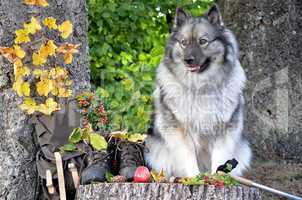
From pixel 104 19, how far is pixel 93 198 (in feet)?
13.7

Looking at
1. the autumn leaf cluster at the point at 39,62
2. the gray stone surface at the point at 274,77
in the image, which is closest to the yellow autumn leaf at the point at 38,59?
the autumn leaf cluster at the point at 39,62

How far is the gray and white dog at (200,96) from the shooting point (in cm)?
453

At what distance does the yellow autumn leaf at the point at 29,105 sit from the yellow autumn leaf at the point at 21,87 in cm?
5

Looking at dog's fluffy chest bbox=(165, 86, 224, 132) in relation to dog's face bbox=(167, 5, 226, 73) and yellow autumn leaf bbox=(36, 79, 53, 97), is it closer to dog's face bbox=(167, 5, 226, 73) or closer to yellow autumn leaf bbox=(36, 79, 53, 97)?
dog's face bbox=(167, 5, 226, 73)

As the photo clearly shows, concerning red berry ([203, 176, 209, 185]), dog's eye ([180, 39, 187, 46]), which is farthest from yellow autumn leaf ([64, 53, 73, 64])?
red berry ([203, 176, 209, 185])

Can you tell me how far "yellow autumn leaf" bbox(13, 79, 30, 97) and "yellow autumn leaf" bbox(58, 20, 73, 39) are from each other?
462 mm

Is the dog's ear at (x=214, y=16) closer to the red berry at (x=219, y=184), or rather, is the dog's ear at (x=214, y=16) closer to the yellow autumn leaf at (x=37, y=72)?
the yellow autumn leaf at (x=37, y=72)

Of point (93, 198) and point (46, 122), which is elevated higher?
point (46, 122)

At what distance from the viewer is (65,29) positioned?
14.4 feet

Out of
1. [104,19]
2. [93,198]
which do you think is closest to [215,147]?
[93,198]

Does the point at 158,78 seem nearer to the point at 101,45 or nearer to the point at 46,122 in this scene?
the point at 46,122

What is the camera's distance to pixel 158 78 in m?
4.81

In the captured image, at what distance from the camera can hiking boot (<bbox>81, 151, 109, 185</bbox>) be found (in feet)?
12.9

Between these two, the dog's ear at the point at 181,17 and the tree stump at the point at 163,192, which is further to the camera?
the dog's ear at the point at 181,17
